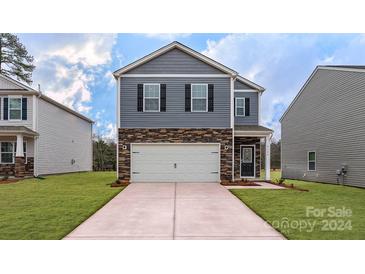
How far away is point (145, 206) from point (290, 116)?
17030 millimetres

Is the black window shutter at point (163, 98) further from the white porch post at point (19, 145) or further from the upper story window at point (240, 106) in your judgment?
the white porch post at point (19, 145)

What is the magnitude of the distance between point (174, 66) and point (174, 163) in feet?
15.6

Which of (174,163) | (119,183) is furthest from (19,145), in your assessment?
(174,163)

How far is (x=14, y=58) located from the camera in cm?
3006

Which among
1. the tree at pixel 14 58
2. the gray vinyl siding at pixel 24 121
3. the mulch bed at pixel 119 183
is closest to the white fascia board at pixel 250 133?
the mulch bed at pixel 119 183

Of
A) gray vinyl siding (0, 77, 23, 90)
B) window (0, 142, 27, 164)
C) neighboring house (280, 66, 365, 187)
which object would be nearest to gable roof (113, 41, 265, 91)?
neighboring house (280, 66, 365, 187)

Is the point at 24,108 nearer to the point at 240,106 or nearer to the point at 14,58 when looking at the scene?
the point at 240,106

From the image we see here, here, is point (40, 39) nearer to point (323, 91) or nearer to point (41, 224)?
point (323, 91)

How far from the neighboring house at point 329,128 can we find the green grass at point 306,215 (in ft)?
14.2

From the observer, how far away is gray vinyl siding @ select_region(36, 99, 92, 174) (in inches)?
804

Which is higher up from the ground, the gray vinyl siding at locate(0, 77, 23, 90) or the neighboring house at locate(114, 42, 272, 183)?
the gray vinyl siding at locate(0, 77, 23, 90)

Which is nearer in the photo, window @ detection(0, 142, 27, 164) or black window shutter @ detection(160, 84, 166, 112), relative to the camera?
black window shutter @ detection(160, 84, 166, 112)

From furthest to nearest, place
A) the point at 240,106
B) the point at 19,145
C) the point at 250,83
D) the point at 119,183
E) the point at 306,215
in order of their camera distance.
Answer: the point at 240,106, the point at 250,83, the point at 19,145, the point at 119,183, the point at 306,215

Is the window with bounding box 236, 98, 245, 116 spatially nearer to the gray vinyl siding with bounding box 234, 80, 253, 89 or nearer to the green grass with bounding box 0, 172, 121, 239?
the gray vinyl siding with bounding box 234, 80, 253, 89
